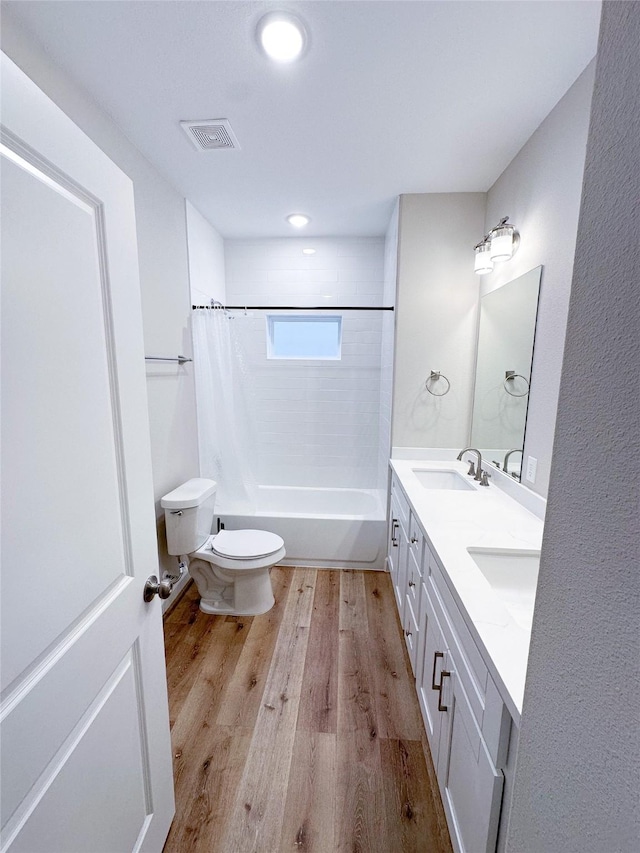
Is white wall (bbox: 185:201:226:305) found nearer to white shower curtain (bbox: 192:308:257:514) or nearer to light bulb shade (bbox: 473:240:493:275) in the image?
white shower curtain (bbox: 192:308:257:514)

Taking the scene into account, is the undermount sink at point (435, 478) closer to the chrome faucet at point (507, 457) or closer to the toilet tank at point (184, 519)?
the chrome faucet at point (507, 457)

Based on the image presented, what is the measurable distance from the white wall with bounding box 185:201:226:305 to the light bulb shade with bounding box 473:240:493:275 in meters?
1.88

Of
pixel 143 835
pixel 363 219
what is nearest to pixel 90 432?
pixel 143 835

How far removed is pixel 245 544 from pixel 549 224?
2306 mm

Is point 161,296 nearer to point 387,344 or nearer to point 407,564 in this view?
point 387,344

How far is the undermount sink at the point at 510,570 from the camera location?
124cm

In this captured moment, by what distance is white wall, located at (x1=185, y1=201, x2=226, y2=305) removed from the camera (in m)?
2.52

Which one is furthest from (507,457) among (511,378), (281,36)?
(281,36)

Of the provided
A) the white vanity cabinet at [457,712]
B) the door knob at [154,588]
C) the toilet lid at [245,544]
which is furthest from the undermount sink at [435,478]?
the door knob at [154,588]

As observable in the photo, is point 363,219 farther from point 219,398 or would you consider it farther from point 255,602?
point 255,602

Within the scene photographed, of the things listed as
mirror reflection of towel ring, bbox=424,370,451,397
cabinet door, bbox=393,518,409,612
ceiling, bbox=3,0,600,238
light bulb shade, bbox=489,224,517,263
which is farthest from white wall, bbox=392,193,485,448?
cabinet door, bbox=393,518,409,612

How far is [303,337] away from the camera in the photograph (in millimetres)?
3352

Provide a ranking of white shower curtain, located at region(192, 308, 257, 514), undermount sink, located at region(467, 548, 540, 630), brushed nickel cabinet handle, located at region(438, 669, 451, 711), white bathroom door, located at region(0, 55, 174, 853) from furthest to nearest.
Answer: white shower curtain, located at region(192, 308, 257, 514) < undermount sink, located at region(467, 548, 540, 630) < brushed nickel cabinet handle, located at region(438, 669, 451, 711) < white bathroom door, located at region(0, 55, 174, 853)

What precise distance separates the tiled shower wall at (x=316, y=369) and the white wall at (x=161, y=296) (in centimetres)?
68
